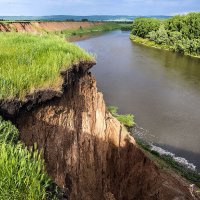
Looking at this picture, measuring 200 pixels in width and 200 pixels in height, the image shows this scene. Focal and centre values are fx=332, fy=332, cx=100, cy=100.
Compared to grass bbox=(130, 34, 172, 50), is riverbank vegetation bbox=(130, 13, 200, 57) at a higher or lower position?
higher

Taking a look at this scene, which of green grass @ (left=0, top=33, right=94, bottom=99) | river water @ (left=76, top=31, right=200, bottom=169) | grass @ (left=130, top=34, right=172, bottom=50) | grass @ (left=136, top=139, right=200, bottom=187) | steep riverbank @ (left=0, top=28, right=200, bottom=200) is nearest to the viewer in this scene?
green grass @ (left=0, top=33, right=94, bottom=99)

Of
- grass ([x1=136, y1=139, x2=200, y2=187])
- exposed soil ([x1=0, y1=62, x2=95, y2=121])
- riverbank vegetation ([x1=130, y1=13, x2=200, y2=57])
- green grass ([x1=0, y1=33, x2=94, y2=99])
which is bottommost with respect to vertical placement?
grass ([x1=136, y1=139, x2=200, y2=187])

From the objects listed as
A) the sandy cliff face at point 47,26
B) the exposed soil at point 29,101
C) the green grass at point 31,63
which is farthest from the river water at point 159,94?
the sandy cliff face at point 47,26

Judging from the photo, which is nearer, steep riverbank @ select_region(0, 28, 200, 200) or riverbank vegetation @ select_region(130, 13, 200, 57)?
steep riverbank @ select_region(0, 28, 200, 200)

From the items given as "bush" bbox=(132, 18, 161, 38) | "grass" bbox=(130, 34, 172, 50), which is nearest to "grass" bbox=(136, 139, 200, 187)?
"grass" bbox=(130, 34, 172, 50)

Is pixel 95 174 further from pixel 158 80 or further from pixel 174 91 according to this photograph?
pixel 158 80

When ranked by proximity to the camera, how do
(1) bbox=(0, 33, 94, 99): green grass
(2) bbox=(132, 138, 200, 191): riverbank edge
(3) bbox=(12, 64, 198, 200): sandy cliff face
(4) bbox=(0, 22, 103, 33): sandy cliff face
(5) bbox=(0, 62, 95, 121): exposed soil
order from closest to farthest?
(5) bbox=(0, 62, 95, 121): exposed soil, (1) bbox=(0, 33, 94, 99): green grass, (3) bbox=(12, 64, 198, 200): sandy cliff face, (2) bbox=(132, 138, 200, 191): riverbank edge, (4) bbox=(0, 22, 103, 33): sandy cliff face

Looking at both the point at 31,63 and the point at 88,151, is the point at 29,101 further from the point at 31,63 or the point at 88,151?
the point at 88,151

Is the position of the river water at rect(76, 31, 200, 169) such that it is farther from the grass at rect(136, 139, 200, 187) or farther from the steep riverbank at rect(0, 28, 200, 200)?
the steep riverbank at rect(0, 28, 200, 200)
